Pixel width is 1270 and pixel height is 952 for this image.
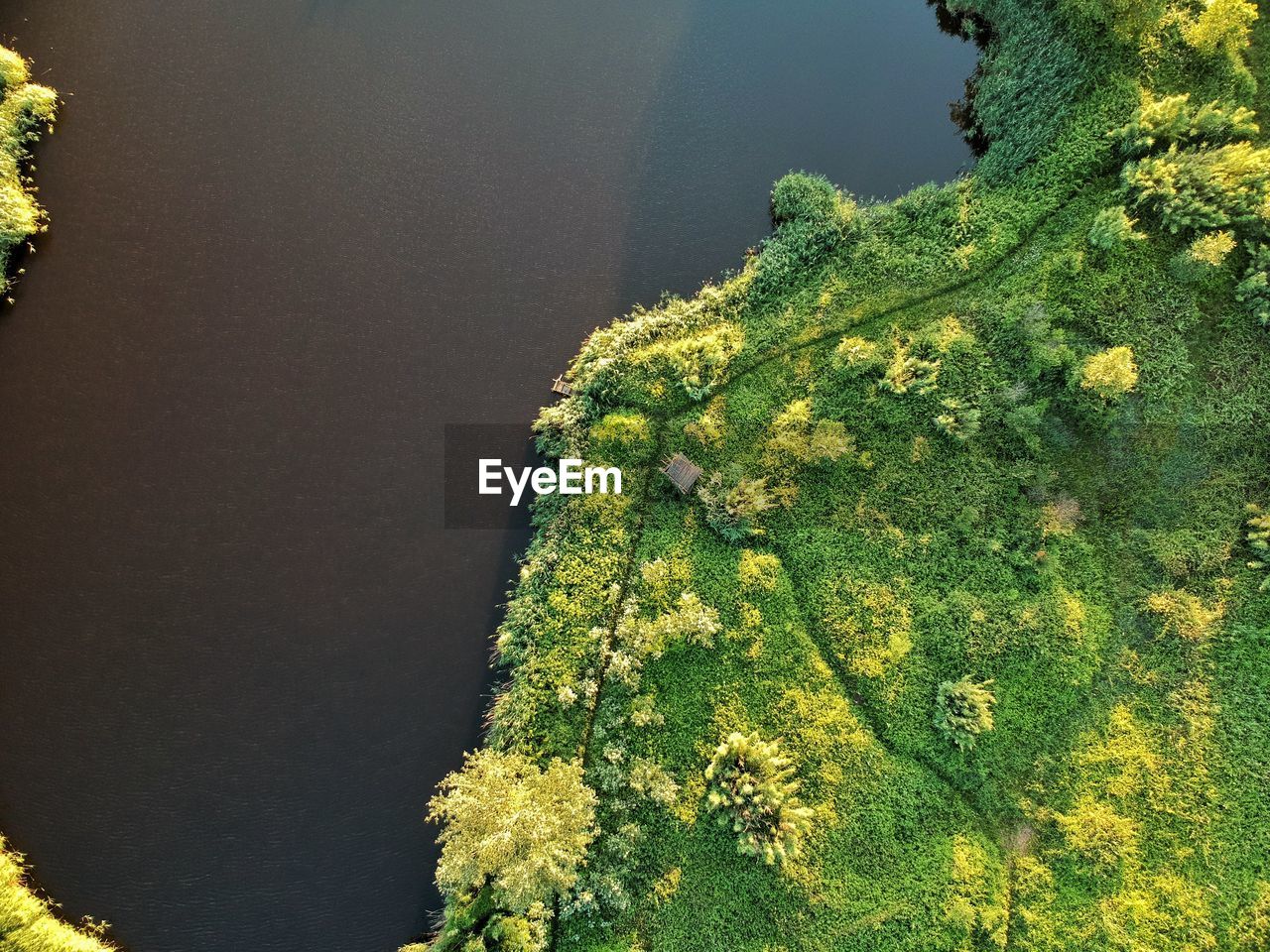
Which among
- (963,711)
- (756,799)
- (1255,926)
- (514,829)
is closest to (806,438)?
(963,711)

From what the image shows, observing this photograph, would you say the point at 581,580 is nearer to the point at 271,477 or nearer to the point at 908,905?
the point at 271,477

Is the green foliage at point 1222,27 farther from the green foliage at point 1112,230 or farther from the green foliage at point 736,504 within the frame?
the green foliage at point 736,504

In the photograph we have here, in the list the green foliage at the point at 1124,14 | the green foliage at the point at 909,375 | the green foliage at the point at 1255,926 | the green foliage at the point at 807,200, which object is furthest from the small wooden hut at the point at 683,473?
the green foliage at the point at 1255,926

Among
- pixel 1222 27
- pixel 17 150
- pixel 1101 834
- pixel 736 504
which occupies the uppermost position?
pixel 1222 27

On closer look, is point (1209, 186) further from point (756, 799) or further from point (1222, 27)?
point (756, 799)

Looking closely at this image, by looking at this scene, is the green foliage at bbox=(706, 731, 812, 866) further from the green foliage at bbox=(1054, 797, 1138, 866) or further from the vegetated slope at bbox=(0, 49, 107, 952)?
the vegetated slope at bbox=(0, 49, 107, 952)
